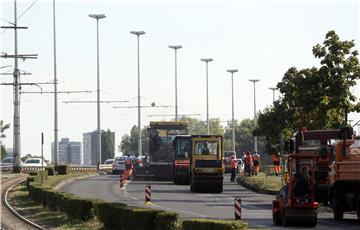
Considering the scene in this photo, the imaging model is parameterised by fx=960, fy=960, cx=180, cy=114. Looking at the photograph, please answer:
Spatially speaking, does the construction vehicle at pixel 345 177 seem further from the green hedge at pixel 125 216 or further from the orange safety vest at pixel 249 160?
the orange safety vest at pixel 249 160

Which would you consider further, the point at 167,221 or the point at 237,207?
the point at 237,207

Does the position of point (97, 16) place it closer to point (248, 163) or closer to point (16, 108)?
point (16, 108)

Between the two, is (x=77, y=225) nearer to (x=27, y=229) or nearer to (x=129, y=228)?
(x=27, y=229)

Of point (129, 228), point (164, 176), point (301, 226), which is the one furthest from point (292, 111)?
point (129, 228)

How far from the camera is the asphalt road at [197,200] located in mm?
32094

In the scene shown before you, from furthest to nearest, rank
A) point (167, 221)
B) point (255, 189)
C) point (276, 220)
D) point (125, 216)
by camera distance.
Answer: point (255, 189) < point (276, 220) < point (125, 216) < point (167, 221)

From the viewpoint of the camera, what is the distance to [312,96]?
44.8 meters

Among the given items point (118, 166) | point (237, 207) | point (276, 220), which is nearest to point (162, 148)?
point (118, 166)

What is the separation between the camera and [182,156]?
56656 millimetres

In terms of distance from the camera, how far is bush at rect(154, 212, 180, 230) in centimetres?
2323

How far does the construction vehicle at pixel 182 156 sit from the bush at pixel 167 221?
32381 millimetres

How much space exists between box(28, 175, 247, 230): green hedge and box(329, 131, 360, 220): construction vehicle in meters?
7.59

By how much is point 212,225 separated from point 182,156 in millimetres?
36442

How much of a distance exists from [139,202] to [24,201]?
7.59 m
